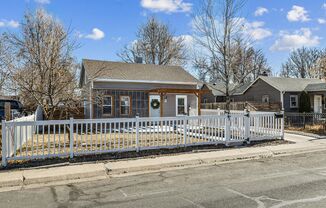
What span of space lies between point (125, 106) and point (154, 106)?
2276 millimetres

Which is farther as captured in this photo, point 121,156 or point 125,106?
point 125,106

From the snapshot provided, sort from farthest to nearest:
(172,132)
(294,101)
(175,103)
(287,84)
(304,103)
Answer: (287,84)
(294,101)
(304,103)
(175,103)
(172,132)

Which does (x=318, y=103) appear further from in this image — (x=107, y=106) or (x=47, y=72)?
(x=47, y=72)

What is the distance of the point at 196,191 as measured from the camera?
5609mm

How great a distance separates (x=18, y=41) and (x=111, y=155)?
25.3 ft

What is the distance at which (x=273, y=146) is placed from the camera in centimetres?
1106

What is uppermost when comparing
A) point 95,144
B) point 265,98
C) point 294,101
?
point 265,98

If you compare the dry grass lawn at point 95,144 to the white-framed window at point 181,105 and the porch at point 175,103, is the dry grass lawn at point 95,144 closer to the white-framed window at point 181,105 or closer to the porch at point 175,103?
the porch at point 175,103

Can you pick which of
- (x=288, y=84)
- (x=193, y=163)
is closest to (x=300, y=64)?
(x=288, y=84)

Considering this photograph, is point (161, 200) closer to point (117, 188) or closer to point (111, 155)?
point (117, 188)

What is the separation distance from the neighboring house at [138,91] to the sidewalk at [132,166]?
9.94 meters

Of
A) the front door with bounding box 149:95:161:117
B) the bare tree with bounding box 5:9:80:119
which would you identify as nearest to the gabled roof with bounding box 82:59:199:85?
the front door with bounding box 149:95:161:117

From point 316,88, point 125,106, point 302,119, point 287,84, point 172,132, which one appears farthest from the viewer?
point 287,84

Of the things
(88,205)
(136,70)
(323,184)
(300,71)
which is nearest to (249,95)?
(136,70)
